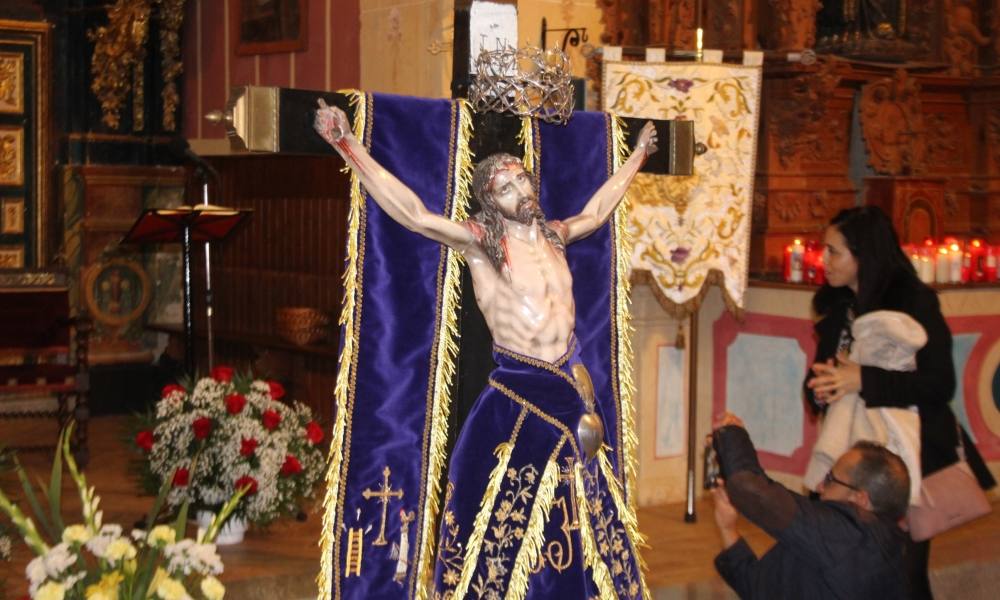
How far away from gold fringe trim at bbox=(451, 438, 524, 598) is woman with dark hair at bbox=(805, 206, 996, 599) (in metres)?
1.15

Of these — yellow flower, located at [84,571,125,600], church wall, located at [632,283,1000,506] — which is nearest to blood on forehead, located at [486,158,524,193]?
yellow flower, located at [84,571,125,600]

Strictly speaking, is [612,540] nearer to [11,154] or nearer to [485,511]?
A: [485,511]

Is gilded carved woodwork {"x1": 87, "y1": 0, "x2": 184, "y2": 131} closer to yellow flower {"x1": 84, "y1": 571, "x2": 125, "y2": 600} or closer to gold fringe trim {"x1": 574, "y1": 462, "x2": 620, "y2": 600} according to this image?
gold fringe trim {"x1": 574, "y1": 462, "x2": 620, "y2": 600}

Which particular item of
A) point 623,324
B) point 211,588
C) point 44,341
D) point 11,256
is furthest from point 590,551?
point 11,256

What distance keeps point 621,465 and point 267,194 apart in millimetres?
5375

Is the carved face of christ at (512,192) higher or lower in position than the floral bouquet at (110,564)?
higher

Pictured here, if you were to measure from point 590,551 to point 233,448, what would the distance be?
2618mm

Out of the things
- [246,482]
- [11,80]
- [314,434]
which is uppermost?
[11,80]

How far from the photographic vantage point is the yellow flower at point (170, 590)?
2.63m

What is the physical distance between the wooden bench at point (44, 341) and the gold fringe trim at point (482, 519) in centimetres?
456

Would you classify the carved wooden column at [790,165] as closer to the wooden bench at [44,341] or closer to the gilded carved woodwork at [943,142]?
the gilded carved woodwork at [943,142]

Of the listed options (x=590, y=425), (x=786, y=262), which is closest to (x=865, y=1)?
(x=786, y=262)

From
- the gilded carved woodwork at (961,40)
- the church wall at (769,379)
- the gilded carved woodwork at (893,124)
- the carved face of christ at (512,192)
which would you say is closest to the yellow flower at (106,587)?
the carved face of christ at (512,192)

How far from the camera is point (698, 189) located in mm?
6418
